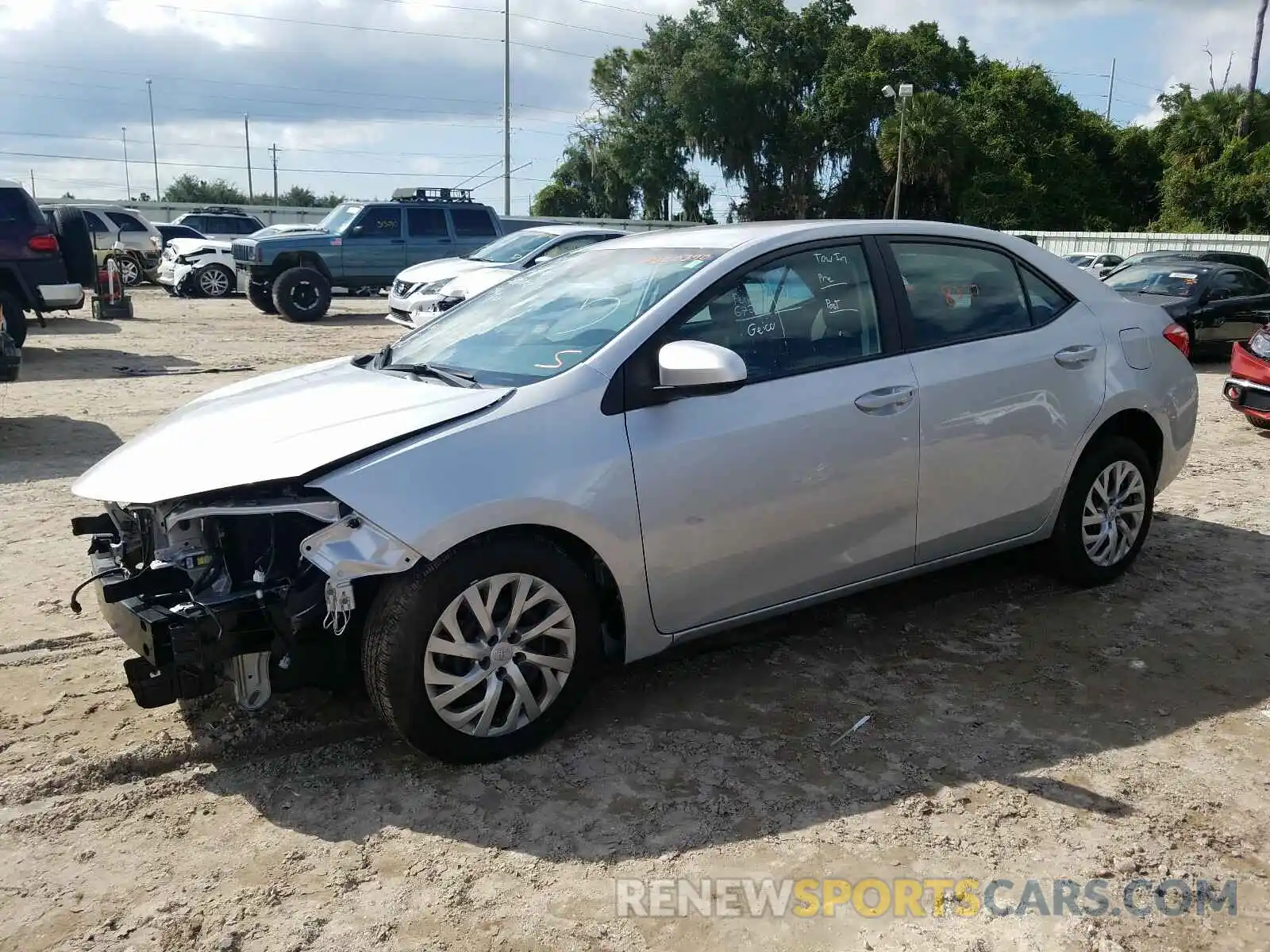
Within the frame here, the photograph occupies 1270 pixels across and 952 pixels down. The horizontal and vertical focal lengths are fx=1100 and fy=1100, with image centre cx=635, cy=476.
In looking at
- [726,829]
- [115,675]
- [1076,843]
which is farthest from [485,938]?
[115,675]

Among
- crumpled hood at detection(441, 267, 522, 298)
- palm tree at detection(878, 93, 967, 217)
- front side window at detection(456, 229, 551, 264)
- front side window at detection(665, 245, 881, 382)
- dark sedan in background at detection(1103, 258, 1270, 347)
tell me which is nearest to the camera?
front side window at detection(665, 245, 881, 382)

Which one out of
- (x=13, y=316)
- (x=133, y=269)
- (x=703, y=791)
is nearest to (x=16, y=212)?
(x=13, y=316)

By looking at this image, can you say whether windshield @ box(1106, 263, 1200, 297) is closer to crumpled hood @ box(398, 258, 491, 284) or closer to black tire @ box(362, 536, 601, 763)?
crumpled hood @ box(398, 258, 491, 284)

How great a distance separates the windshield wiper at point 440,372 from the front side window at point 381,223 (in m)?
15.6

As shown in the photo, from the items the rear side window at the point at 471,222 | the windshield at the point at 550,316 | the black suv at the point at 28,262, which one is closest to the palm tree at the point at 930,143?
the rear side window at the point at 471,222

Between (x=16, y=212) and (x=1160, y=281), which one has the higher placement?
(x=16, y=212)

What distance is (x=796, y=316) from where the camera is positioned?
4074 mm

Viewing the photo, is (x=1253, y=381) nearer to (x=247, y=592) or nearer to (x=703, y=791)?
(x=703, y=791)

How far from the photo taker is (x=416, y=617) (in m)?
3.22

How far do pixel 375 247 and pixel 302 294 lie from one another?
157 cm

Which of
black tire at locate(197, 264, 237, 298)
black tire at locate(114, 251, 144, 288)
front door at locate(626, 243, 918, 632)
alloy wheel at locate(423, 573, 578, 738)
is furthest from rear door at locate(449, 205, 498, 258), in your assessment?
alloy wheel at locate(423, 573, 578, 738)

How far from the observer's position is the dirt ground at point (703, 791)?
2.77m

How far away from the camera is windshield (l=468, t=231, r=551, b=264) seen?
14789mm

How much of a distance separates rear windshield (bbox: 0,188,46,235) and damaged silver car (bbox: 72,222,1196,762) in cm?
989
